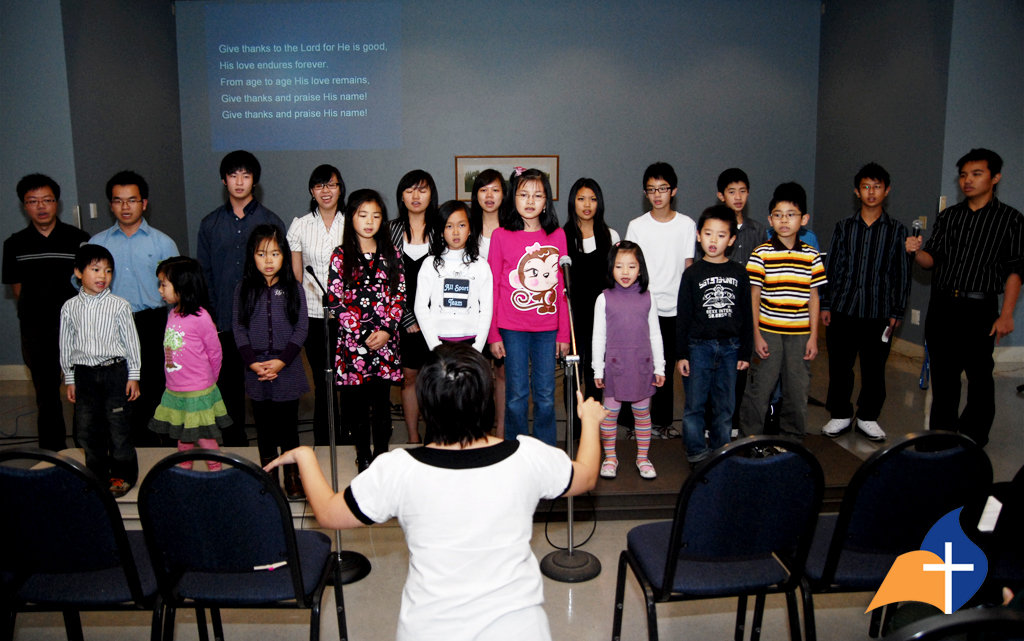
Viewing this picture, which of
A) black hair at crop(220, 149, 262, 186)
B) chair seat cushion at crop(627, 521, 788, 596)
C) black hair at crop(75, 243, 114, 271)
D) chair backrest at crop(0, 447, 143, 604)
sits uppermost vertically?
black hair at crop(220, 149, 262, 186)

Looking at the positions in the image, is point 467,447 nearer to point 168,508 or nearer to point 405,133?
point 168,508

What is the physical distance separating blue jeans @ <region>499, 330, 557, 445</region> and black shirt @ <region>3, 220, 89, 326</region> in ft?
7.91

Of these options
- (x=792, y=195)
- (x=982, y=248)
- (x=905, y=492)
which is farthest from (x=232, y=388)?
(x=982, y=248)

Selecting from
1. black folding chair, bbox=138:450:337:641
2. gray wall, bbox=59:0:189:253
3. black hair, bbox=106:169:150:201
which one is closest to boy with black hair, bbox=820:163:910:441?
black folding chair, bbox=138:450:337:641

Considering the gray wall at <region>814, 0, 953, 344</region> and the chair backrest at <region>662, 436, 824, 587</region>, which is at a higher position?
the gray wall at <region>814, 0, 953, 344</region>

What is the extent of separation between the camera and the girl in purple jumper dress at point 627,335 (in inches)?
117

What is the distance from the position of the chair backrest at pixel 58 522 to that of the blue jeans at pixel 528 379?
5.52ft

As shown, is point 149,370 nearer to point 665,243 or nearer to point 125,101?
point 665,243

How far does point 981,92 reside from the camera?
519cm

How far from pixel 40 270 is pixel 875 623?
4.10m

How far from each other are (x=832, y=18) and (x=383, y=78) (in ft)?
14.4

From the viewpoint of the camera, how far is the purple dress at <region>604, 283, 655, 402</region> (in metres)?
2.99

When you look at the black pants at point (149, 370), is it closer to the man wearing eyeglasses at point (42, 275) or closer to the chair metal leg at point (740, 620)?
the man wearing eyeglasses at point (42, 275)

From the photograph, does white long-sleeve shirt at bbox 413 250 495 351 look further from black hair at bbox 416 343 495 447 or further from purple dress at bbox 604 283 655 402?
black hair at bbox 416 343 495 447
